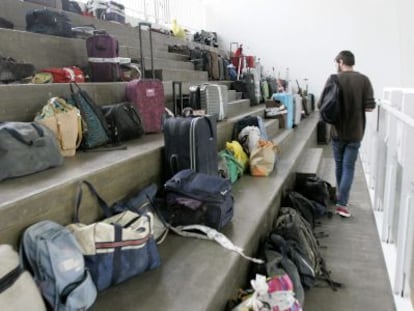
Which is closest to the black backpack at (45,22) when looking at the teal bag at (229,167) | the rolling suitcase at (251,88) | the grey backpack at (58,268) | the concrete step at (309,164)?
the teal bag at (229,167)

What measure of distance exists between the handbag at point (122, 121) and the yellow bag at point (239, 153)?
2.70 ft

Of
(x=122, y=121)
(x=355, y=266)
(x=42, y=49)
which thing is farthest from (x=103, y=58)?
(x=355, y=266)

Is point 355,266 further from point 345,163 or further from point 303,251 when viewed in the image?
point 345,163

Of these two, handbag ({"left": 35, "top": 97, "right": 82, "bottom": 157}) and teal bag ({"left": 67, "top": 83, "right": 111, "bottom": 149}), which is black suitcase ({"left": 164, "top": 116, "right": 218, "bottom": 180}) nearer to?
teal bag ({"left": 67, "top": 83, "right": 111, "bottom": 149})

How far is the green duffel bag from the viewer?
4.94ft

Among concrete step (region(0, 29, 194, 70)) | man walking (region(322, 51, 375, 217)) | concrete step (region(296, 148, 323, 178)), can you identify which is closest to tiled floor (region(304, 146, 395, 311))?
man walking (region(322, 51, 375, 217))

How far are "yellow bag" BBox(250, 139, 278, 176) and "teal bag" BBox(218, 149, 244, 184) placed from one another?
0.37 feet

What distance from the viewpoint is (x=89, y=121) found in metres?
2.20

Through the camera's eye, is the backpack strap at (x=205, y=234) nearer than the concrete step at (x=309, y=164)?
Yes

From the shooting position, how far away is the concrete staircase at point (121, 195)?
128 centimetres

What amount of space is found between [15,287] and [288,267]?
140 centimetres

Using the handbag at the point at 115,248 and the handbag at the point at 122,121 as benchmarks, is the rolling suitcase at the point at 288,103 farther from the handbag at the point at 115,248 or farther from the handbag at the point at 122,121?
the handbag at the point at 115,248

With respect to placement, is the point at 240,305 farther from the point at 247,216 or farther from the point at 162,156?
the point at 162,156

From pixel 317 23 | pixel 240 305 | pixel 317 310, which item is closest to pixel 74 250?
pixel 240 305
